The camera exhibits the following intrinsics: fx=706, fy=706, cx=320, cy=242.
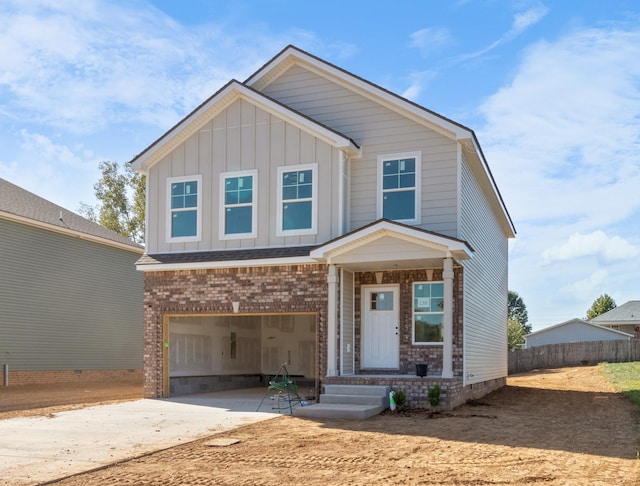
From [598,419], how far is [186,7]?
1103cm

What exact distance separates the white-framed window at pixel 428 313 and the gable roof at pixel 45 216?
44.7ft

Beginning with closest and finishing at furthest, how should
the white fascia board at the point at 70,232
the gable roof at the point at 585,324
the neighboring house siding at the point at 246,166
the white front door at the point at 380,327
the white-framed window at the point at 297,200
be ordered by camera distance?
the white front door at the point at 380,327 → the neighboring house siding at the point at 246,166 → the white-framed window at the point at 297,200 → the white fascia board at the point at 70,232 → the gable roof at the point at 585,324

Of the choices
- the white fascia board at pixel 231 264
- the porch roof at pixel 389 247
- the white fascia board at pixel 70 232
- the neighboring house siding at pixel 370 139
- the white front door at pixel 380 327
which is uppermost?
the neighboring house siding at pixel 370 139

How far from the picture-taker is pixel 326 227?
1681 cm

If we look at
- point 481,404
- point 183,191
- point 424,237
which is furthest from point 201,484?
point 183,191

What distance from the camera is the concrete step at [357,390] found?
14.7 meters

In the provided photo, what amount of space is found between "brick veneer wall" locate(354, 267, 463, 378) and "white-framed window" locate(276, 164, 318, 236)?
5.94 ft

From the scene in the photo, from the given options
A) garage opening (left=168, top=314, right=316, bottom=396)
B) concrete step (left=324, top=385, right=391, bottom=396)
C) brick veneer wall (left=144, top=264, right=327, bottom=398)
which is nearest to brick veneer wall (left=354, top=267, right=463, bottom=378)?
brick veneer wall (left=144, top=264, right=327, bottom=398)

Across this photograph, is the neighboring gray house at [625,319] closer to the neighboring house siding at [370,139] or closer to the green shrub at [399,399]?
the neighboring house siding at [370,139]

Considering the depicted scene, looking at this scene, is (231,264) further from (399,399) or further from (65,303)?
(65,303)

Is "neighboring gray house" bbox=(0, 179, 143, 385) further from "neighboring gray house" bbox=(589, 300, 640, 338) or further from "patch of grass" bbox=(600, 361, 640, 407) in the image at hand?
"neighboring gray house" bbox=(589, 300, 640, 338)

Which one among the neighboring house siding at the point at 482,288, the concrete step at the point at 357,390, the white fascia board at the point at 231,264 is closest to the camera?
the concrete step at the point at 357,390

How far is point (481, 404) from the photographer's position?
1630 centimetres

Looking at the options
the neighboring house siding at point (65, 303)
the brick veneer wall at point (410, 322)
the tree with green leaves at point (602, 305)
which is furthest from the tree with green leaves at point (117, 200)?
the tree with green leaves at point (602, 305)
